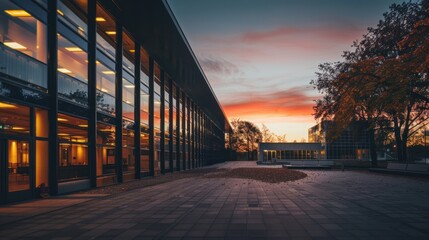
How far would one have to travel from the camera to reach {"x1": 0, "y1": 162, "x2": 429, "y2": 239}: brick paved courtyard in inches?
310

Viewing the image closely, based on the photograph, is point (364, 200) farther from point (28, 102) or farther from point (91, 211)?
point (28, 102)

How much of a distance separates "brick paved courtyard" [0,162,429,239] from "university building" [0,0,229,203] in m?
2.32

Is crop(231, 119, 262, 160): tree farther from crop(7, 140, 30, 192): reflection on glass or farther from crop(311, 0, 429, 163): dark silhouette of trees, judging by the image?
crop(7, 140, 30, 192): reflection on glass

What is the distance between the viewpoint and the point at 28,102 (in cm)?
1337

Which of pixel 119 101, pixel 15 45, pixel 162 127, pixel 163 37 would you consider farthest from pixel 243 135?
pixel 15 45

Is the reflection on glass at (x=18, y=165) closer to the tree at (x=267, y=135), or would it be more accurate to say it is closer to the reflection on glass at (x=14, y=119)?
the reflection on glass at (x=14, y=119)

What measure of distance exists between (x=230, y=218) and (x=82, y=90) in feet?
36.5

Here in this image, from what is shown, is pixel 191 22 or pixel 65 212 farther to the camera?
pixel 191 22

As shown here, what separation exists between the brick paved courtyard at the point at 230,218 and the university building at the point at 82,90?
2320 mm

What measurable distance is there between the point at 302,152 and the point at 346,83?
61022mm

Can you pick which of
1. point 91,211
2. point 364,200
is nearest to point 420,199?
point 364,200

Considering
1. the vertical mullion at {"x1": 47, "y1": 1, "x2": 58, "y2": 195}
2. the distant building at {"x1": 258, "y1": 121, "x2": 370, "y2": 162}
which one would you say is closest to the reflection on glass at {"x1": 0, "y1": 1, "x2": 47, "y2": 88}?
the vertical mullion at {"x1": 47, "y1": 1, "x2": 58, "y2": 195}

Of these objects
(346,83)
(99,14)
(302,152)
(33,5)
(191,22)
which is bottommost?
(302,152)

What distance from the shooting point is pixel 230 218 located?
9.67 metres
